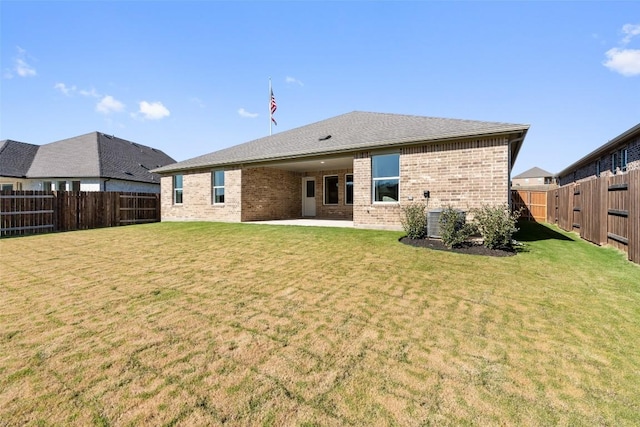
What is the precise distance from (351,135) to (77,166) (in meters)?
21.9

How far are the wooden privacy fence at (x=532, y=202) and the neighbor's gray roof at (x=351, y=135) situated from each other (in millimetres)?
8719

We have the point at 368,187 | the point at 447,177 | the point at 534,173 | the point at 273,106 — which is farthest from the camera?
the point at 534,173

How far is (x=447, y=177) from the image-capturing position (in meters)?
9.15

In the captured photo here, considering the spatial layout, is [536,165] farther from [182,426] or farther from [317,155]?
[182,426]

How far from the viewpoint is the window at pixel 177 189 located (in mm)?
16828

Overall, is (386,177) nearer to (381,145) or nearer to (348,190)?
(381,145)

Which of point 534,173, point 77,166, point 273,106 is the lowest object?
point 77,166

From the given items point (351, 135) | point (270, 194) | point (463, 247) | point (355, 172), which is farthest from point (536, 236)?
point (270, 194)

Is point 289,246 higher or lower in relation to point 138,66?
lower

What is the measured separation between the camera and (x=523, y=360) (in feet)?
8.53

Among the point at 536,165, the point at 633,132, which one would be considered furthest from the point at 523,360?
the point at 536,165

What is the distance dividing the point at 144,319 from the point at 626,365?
4.98 m

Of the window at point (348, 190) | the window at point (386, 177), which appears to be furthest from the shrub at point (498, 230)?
the window at point (348, 190)

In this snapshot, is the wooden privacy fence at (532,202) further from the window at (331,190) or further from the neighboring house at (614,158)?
the window at (331,190)
